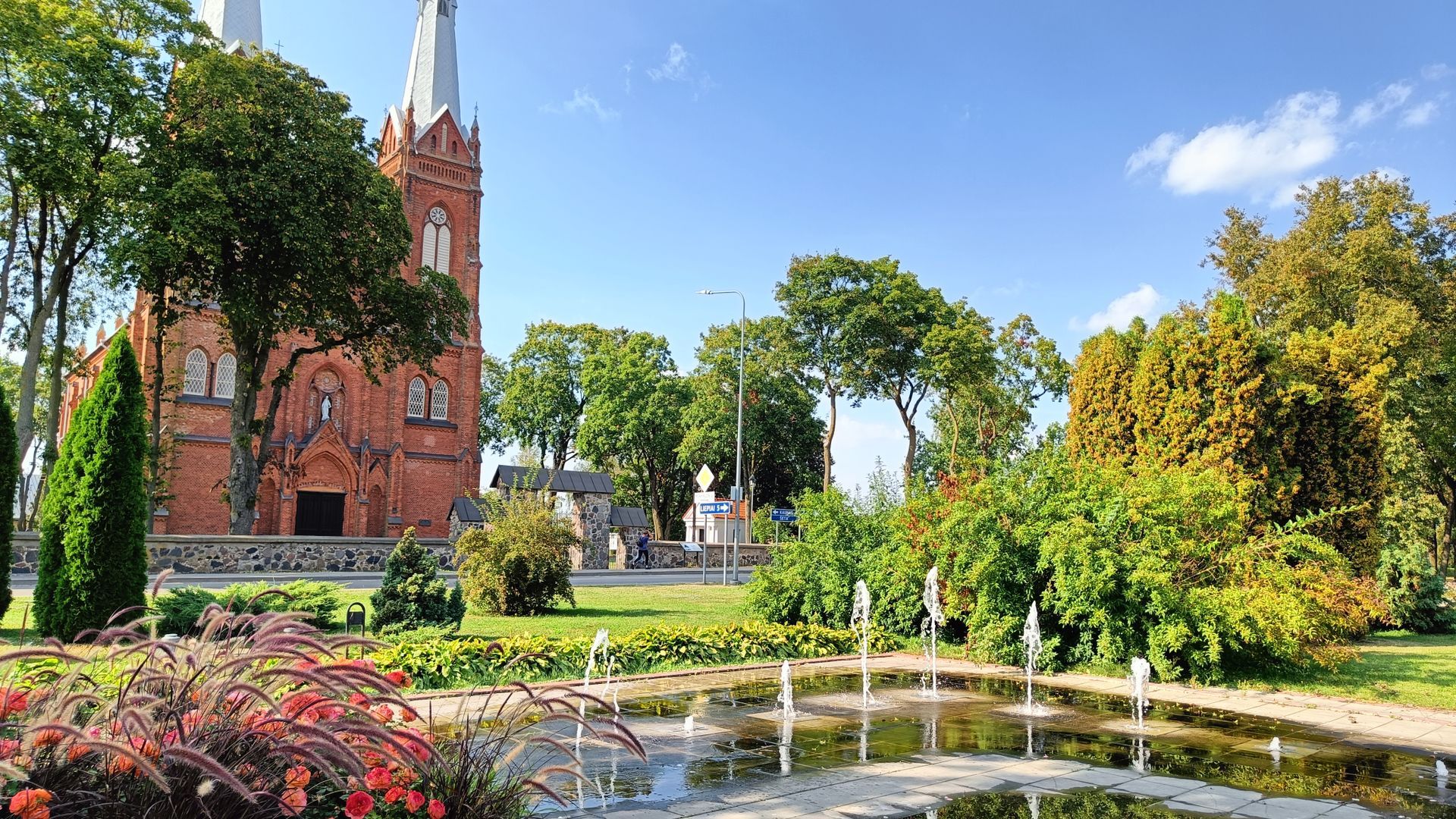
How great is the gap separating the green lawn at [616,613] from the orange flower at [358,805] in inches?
330

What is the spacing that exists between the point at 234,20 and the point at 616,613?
1573 inches

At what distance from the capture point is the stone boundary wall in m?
24.4

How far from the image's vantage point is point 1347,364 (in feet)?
58.7

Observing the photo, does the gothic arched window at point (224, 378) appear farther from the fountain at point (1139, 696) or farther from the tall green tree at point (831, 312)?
the fountain at point (1139, 696)

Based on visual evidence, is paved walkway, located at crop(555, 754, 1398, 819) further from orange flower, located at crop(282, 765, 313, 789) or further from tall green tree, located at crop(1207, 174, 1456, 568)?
tall green tree, located at crop(1207, 174, 1456, 568)

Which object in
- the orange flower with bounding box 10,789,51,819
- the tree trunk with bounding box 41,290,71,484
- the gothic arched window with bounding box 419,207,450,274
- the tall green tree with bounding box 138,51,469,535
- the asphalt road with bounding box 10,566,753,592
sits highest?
the gothic arched window with bounding box 419,207,450,274

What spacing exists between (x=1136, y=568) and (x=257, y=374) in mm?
28084

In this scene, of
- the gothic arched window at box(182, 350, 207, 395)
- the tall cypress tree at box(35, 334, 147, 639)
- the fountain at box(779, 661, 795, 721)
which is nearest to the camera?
the fountain at box(779, 661, 795, 721)

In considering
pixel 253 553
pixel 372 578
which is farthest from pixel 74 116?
pixel 372 578

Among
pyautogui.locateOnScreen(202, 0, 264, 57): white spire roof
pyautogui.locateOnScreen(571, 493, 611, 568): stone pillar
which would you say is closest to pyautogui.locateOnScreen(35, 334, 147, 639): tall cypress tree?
pyautogui.locateOnScreen(571, 493, 611, 568): stone pillar

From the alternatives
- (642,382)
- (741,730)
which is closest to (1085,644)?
(741,730)

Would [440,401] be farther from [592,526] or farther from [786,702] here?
[786,702]

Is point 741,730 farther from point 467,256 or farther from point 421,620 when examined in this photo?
point 467,256

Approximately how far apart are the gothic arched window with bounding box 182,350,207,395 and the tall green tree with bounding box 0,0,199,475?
48.7 ft
